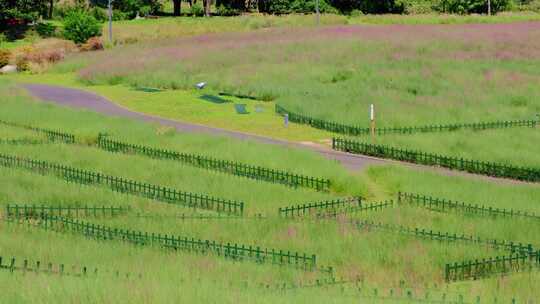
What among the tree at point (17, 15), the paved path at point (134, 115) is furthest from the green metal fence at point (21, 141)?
the tree at point (17, 15)

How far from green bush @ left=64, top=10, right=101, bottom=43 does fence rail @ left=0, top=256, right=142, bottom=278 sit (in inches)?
3060

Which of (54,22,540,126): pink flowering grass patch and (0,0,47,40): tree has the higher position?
(0,0,47,40): tree

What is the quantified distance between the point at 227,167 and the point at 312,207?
696 cm

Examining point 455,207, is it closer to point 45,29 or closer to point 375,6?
point 45,29

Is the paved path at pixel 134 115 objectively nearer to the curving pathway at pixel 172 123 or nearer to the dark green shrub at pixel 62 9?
the curving pathway at pixel 172 123

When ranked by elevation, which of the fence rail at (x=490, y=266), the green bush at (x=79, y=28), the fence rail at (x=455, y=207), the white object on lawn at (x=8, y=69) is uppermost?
the green bush at (x=79, y=28)

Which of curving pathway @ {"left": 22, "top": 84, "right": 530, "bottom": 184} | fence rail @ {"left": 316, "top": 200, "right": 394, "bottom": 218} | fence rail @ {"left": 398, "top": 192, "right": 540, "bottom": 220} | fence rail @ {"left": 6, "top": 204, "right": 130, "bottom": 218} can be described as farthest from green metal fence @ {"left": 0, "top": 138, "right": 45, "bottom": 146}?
fence rail @ {"left": 398, "top": 192, "right": 540, "bottom": 220}

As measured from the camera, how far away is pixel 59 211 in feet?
89.0

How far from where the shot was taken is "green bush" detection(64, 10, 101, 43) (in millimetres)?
95875

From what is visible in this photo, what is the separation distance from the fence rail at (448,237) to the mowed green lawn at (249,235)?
0.40m

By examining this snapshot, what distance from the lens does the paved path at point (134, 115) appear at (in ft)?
122

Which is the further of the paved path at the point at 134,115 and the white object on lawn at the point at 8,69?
the white object on lawn at the point at 8,69

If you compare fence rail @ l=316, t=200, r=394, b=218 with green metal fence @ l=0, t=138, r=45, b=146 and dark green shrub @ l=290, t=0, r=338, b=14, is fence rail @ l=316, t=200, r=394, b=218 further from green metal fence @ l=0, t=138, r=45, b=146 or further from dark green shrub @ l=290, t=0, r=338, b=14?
dark green shrub @ l=290, t=0, r=338, b=14

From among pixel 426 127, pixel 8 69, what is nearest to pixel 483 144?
pixel 426 127
